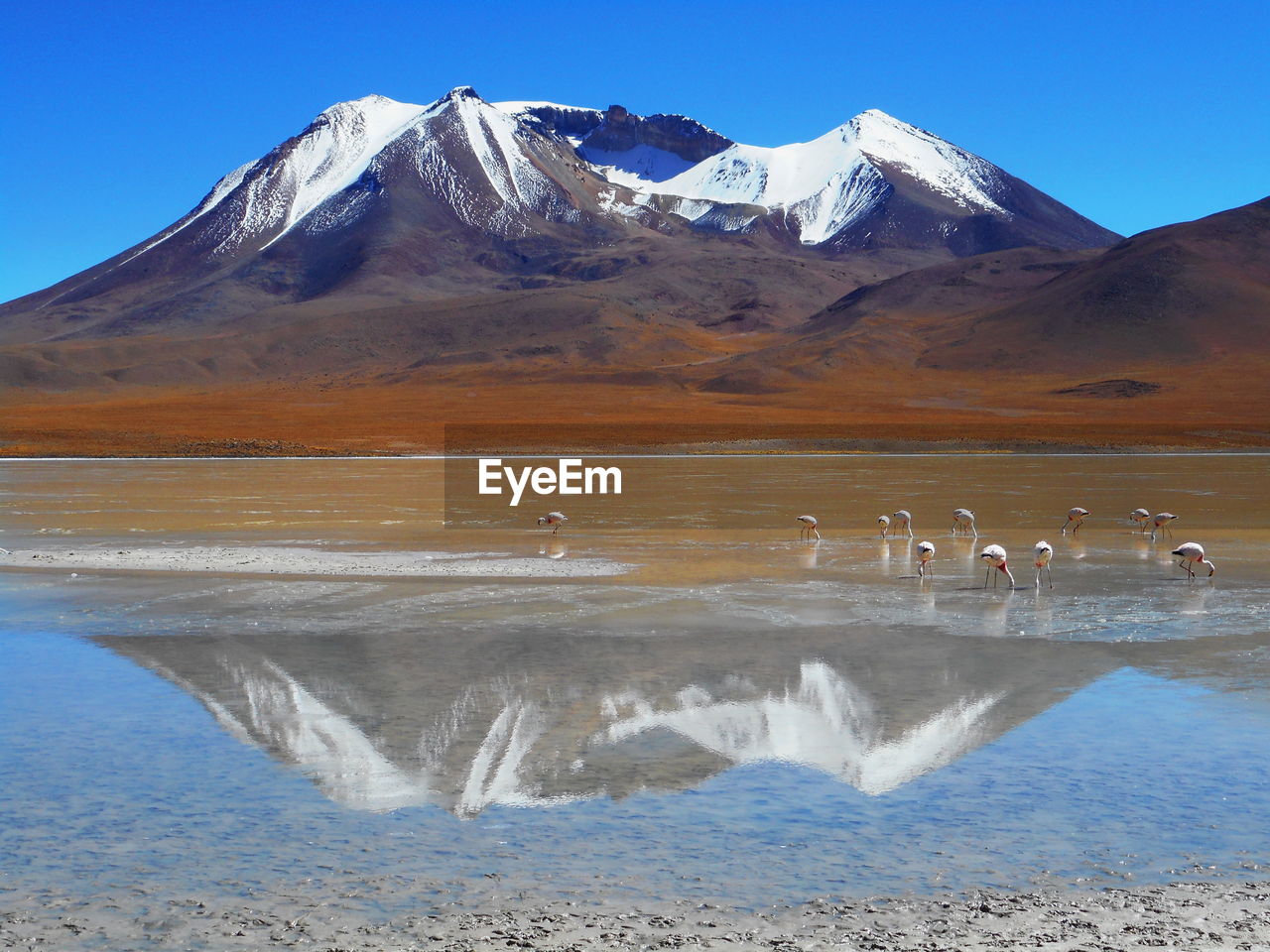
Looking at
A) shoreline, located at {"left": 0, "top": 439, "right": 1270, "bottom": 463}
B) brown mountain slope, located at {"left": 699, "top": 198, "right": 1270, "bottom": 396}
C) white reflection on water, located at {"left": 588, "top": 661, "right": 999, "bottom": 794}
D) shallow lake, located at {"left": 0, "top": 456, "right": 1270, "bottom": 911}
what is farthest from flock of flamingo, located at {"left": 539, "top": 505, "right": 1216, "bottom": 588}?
brown mountain slope, located at {"left": 699, "top": 198, "right": 1270, "bottom": 396}

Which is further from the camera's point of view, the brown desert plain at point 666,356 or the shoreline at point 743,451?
the brown desert plain at point 666,356

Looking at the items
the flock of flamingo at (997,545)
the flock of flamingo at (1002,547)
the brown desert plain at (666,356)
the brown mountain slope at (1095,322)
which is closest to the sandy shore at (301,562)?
the flock of flamingo at (997,545)

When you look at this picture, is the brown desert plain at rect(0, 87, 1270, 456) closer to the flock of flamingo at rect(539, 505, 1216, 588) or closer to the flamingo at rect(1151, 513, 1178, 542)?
the flock of flamingo at rect(539, 505, 1216, 588)

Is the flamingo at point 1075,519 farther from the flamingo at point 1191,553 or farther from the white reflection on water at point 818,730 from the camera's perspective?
the white reflection on water at point 818,730

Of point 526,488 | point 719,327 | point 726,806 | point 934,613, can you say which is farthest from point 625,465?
point 719,327

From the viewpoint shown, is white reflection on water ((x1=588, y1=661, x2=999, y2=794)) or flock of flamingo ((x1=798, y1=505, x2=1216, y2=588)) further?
flock of flamingo ((x1=798, y1=505, x2=1216, y2=588))
